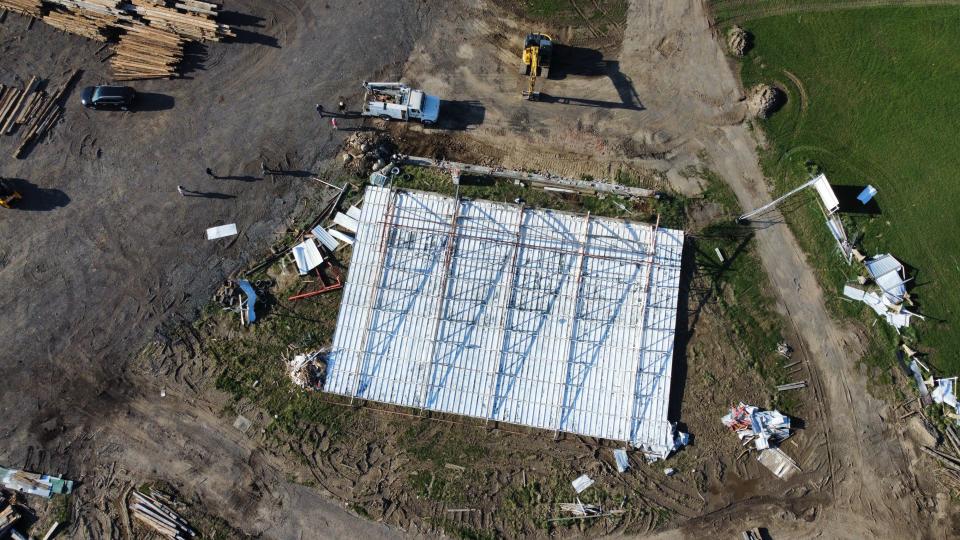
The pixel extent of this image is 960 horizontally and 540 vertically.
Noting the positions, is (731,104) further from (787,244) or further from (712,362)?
(712,362)

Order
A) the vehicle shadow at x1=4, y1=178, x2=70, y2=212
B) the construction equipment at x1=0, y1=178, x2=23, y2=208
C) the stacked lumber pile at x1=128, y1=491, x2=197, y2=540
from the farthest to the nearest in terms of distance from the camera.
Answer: the vehicle shadow at x1=4, y1=178, x2=70, y2=212 < the construction equipment at x1=0, y1=178, x2=23, y2=208 < the stacked lumber pile at x1=128, y1=491, x2=197, y2=540

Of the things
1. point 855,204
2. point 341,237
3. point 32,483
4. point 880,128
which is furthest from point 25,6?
point 880,128

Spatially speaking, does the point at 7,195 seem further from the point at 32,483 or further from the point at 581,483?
the point at 581,483

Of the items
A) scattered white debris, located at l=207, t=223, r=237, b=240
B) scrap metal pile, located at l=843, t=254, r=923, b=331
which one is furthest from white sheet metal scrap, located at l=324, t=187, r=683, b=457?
scrap metal pile, located at l=843, t=254, r=923, b=331

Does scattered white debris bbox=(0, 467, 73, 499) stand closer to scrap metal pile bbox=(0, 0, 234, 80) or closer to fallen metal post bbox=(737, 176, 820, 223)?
scrap metal pile bbox=(0, 0, 234, 80)

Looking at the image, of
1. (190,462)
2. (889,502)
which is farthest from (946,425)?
(190,462)

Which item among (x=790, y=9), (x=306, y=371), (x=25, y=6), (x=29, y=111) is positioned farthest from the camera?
(x=790, y=9)
